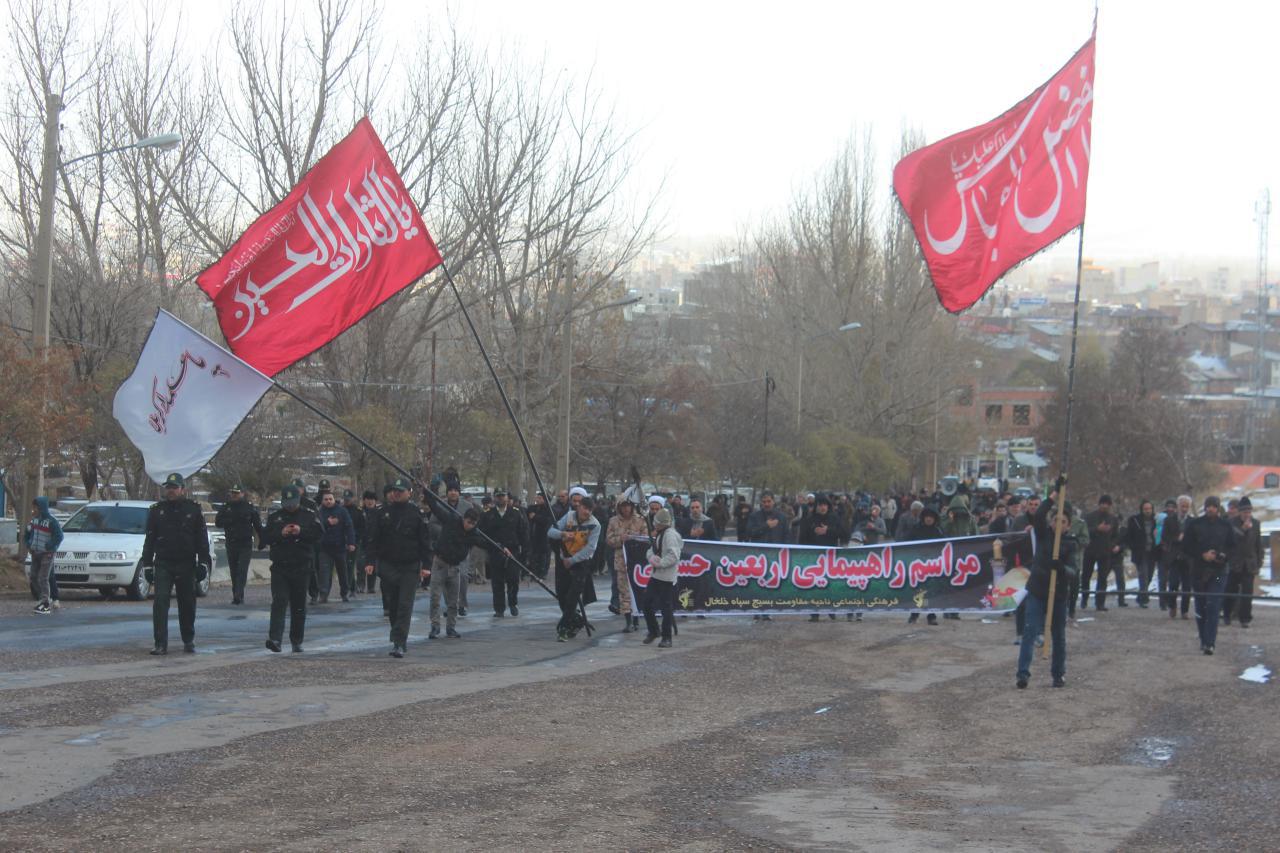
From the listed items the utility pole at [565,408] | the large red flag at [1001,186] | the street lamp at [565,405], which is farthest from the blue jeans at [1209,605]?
the utility pole at [565,408]

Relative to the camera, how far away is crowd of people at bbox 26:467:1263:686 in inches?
549

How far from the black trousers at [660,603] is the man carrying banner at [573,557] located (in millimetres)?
780

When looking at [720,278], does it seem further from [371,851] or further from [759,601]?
[371,851]

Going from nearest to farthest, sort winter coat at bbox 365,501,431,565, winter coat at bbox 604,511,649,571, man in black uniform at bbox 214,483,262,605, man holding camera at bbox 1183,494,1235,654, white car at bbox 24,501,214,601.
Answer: winter coat at bbox 365,501,431,565 < man holding camera at bbox 1183,494,1235,654 < winter coat at bbox 604,511,649,571 < man in black uniform at bbox 214,483,262,605 < white car at bbox 24,501,214,601

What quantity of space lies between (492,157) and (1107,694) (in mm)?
28523

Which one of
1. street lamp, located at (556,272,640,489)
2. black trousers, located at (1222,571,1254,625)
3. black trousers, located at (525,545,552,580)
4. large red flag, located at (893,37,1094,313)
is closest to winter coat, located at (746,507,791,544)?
black trousers, located at (525,545,552,580)

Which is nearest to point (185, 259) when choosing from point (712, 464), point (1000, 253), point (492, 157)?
point (492, 157)

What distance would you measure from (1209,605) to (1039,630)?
12.8 feet

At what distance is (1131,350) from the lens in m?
89.1

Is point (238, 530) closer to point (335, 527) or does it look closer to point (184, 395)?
point (335, 527)

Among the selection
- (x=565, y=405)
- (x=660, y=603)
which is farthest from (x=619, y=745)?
(x=565, y=405)

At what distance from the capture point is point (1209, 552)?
16.8 metres

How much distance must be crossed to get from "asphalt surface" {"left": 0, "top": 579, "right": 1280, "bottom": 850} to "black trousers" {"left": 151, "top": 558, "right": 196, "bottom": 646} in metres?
0.34

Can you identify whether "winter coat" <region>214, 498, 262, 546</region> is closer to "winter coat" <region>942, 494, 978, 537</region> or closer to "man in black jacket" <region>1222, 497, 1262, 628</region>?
"winter coat" <region>942, 494, 978, 537</region>
